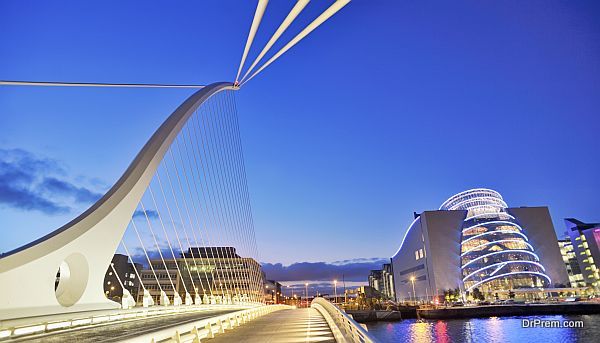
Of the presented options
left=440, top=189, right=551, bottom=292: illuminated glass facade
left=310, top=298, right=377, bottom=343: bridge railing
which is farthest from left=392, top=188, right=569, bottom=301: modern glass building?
left=310, top=298, right=377, bottom=343: bridge railing

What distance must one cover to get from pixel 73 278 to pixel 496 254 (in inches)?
3825

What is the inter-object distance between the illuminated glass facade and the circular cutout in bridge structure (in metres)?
92.5

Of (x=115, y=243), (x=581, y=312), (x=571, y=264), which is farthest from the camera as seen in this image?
(x=571, y=264)

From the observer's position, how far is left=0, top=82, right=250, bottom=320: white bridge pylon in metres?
8.73

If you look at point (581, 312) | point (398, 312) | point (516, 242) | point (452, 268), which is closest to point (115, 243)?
point (398, 312)

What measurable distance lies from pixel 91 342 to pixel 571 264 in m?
153

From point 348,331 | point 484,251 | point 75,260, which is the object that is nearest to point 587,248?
point 484,251

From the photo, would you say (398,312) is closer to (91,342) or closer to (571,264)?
(91,342)

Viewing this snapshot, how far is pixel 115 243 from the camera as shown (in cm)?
1234

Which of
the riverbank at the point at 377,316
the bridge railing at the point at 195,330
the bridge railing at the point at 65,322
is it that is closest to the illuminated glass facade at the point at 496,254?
the riverbank at the point at 377,316

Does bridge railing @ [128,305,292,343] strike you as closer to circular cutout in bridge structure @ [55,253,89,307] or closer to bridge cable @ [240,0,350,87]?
circular cutout in bridge structure @ [55,253,89,307]

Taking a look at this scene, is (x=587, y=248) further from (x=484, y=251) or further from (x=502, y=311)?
(x=502, y=311)

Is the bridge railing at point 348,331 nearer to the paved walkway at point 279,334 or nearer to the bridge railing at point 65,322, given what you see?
the paved walkway at point 279,334

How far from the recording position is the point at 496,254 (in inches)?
3519
